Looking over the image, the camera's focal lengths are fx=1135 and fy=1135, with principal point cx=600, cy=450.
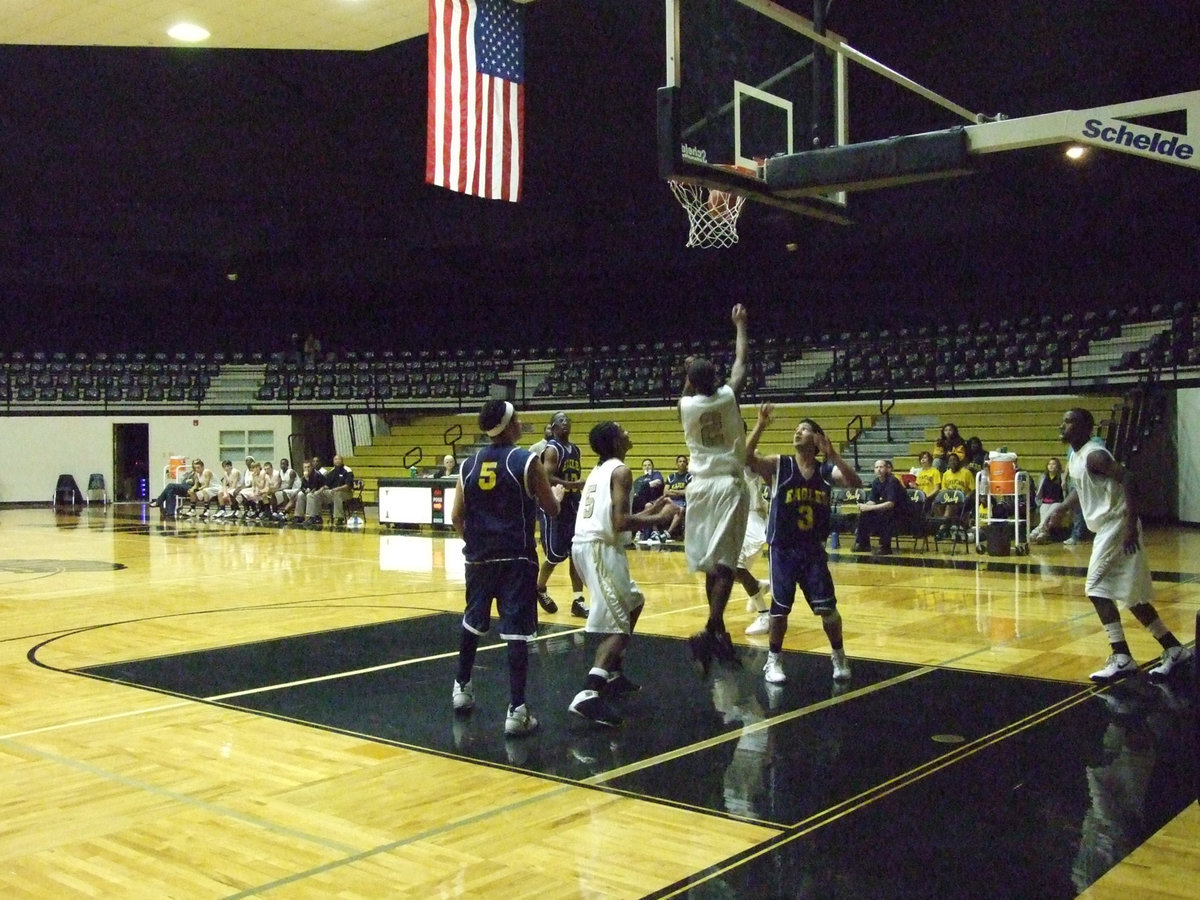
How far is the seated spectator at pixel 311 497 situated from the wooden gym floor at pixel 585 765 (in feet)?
38.9

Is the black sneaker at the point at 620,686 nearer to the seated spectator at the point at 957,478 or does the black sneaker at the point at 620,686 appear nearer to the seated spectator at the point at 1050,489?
the seated spectator at the point at 957,478

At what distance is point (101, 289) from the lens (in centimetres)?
2948

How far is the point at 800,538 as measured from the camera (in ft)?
22.0

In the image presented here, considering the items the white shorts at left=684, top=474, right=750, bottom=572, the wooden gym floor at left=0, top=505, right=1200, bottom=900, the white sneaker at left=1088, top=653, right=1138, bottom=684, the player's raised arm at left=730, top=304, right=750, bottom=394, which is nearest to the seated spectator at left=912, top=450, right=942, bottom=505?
the wooden gym floor at left=0, top=505, right=1200, bottom=900

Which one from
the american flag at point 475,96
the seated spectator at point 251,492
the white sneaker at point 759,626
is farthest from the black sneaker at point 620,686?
the seated spectator at point 251,492

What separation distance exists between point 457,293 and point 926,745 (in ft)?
81.5

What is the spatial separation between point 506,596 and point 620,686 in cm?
114

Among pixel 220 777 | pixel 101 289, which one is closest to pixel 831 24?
pixel 220 777

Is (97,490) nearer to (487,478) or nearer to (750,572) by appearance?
(750,572)

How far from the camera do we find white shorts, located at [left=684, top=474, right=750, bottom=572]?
6.56 metres

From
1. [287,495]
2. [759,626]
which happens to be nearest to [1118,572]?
[759,626]

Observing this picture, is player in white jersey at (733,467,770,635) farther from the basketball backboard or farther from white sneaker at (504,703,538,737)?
white sneaker at (504,703,538,737)

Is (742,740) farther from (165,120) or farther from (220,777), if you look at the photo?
(165,120)

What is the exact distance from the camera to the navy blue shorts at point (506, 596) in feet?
18.5
